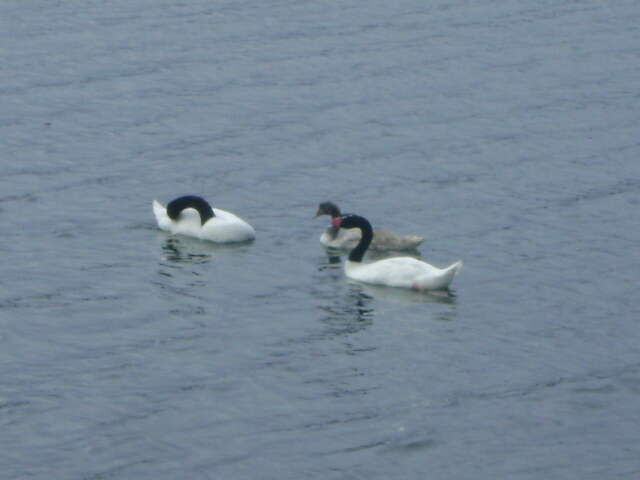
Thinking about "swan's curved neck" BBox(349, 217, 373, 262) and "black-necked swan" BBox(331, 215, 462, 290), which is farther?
"swan's curved neck" BBox(349, 217, 373, 262)

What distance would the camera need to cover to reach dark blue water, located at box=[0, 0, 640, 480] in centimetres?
2323

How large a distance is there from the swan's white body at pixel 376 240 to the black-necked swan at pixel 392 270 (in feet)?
1.51

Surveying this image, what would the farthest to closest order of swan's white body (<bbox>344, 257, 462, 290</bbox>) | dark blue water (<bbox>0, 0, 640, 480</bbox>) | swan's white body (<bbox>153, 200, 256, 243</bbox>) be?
swan's white body (<bbox>153, 200, 256, 243</bbox>), swan's white body (<bbox>344, 257, 462, 290</bbox>), dark blue water (<bbox>0, 0, 640, 480</bbox>)

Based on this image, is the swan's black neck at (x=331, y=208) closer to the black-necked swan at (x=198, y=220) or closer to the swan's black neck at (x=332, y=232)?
the swan's black neck at (x=332, y=232)

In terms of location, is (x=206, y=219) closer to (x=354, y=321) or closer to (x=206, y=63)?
(x=354, y=321)

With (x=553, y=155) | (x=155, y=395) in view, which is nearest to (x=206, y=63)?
(x=553, y=155)

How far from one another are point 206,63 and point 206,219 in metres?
14.7

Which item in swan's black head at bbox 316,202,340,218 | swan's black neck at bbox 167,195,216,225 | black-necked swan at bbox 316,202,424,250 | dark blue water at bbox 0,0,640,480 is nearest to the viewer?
dark blue water at bbox 0,0,640,480

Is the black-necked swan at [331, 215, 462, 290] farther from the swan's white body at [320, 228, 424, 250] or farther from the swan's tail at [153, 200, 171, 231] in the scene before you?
the swan's tail at [153, 200, 171, 231]

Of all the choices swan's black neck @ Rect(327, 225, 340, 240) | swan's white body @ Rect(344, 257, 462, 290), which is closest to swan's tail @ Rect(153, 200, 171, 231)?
swan's black neck @ Rect(327, 225, 340, 240)

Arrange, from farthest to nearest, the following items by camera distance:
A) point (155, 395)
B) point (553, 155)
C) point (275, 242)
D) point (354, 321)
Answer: point (553, 155)
point (275, 242)
point (354, 321)
point (155, 395)

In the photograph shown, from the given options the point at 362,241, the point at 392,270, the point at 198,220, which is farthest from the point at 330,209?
the point at 392,270

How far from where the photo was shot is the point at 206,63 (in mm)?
48156

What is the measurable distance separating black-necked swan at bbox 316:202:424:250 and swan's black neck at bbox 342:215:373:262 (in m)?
0.39
